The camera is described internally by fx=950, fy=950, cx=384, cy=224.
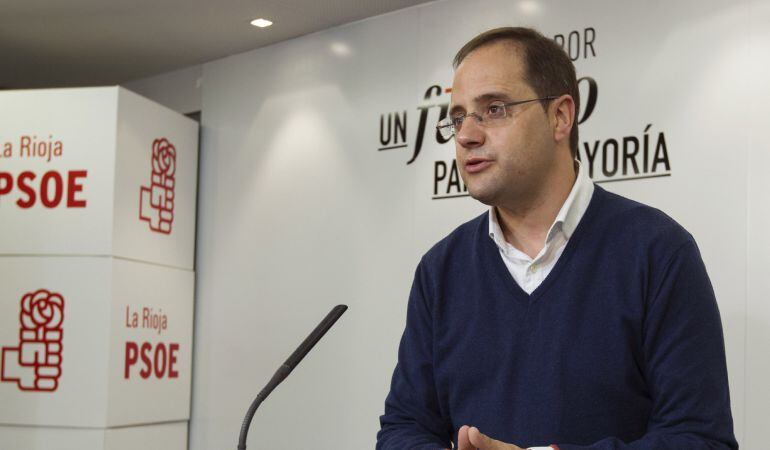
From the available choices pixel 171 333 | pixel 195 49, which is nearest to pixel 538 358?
pixel 171 333

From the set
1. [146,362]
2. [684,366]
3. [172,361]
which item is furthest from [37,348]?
[684,366]

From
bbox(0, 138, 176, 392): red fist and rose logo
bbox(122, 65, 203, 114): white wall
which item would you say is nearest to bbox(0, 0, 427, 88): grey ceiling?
bbox(122, 65, 203, 114): white wall

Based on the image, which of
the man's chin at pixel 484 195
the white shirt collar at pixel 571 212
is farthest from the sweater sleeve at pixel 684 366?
the man's chin at pixel 484 195

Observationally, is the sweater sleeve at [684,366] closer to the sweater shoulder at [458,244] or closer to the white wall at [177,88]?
the sweater shoulder at [458,244]

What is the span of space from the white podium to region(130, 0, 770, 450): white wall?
19.0 inches

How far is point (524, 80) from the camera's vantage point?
5.11 ft

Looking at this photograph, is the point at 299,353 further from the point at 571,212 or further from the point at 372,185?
the point at 372,185

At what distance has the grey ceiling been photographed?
5.16 meters

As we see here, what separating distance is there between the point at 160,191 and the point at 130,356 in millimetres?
1018

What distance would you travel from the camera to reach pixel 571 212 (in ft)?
4.95

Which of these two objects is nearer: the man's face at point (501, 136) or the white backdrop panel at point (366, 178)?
the man's face at point (501, 136)

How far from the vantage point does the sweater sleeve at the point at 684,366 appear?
1.31 meters

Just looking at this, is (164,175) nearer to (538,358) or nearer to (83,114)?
(83,114)

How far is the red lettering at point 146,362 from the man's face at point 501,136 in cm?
410
